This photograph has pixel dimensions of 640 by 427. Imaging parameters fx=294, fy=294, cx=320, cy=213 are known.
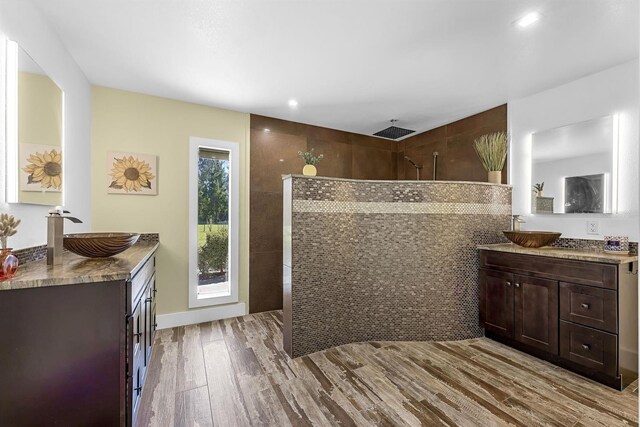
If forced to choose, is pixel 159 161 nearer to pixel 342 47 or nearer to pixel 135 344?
pixel 135 344

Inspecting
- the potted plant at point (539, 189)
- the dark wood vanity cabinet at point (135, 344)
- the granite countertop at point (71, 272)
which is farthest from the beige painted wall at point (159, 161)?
the potted plant at point (539, 189)

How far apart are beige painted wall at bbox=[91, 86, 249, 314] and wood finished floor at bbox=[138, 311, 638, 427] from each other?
83 cm

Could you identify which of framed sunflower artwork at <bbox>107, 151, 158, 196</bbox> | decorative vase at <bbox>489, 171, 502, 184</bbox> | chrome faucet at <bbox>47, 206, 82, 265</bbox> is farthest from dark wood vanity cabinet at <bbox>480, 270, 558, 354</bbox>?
framed sunflower artwork at <bbox>107, 151, 158, 196</bbox>

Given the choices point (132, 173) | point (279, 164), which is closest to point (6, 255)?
point (132, 173)

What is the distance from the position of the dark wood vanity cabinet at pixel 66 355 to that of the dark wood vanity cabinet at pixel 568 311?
3.00 metres

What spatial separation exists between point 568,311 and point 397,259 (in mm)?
1384

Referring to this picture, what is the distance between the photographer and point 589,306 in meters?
2.23

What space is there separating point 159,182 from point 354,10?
2.60 m

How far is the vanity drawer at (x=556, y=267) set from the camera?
7.07 ft

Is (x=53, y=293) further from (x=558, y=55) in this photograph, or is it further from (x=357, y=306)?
(x=558, y=55)

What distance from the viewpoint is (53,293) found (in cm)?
131

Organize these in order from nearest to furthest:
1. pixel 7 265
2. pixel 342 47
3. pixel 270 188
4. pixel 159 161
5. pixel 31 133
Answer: pixel 7 265
pixel 31 133
pixel 342 47
pixel 159 161
pixel 270 188

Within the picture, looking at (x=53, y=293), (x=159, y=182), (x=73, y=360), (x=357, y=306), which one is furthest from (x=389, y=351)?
(x=159, y=182)

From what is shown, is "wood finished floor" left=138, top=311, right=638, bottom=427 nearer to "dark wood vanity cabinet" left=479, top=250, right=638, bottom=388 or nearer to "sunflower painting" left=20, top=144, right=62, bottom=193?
"dark wood vanity cabinet" left=479, top=250, right=638, bottom=388
